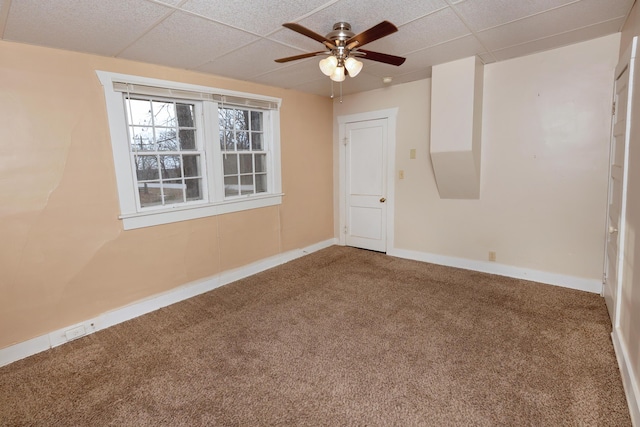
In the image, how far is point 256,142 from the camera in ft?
13.6

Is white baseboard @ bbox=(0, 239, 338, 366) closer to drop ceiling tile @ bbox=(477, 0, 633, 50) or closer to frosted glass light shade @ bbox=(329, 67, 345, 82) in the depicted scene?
frosted glass light shade @ bbox=(329, 67, 345, 82)

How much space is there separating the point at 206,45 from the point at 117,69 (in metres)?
0.86

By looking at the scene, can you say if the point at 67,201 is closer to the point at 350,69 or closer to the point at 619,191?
the point at 350,69

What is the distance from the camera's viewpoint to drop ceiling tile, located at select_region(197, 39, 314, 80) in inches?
110

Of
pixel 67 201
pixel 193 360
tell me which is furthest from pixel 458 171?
pixel 67 201

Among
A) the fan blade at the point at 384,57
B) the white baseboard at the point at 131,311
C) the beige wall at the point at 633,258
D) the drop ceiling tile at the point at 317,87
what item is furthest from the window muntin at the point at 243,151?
the beige wall at the point at 633,258

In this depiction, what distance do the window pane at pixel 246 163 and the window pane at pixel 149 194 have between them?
106cm

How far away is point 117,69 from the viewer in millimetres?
2805

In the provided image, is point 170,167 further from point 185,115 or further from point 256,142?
point 256,142

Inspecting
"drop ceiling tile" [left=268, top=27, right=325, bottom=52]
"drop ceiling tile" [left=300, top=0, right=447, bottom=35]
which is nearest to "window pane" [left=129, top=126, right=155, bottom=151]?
"drop ceiling tile" [left=268, top=27, right=325, bottom=52]

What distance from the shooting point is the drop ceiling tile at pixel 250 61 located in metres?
2.79

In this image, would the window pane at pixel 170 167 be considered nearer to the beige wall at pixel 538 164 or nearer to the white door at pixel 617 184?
the beige wall at pixel 538 164

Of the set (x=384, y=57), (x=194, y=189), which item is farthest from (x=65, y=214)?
(x=384, y=57)

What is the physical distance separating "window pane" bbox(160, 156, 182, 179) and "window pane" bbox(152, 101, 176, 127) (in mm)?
338
